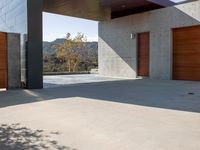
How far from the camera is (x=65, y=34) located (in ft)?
93.0

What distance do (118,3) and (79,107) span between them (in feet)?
34.7

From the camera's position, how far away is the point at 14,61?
10250mm

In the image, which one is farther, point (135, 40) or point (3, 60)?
point (135, 40)

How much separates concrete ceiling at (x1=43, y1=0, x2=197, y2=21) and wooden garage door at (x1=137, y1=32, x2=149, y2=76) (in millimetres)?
1816

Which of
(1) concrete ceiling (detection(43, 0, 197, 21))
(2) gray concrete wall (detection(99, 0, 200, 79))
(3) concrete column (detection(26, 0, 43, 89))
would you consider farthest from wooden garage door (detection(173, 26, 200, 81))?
(3) concrete column (detection(26, 0, 43, 89))

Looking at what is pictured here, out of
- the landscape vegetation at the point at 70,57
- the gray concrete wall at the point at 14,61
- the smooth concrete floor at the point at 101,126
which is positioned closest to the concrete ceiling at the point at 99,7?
the gray concrete wall at the point at 14,61

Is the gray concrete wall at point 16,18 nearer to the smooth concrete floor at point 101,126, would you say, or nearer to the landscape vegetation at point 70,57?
the smooth concrete floor at point 101,126

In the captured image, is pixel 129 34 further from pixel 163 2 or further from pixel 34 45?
pixel 34 45

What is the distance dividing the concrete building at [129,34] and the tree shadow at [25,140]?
241 inches

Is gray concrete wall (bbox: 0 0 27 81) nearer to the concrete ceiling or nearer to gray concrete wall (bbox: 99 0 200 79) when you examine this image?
the concrete ceiling

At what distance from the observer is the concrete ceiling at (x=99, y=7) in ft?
47.8

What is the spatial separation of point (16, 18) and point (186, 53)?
325 inches

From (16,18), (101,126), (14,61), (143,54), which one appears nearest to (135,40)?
(143,54)

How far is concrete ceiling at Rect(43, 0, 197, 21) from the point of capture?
14578 millimetres
